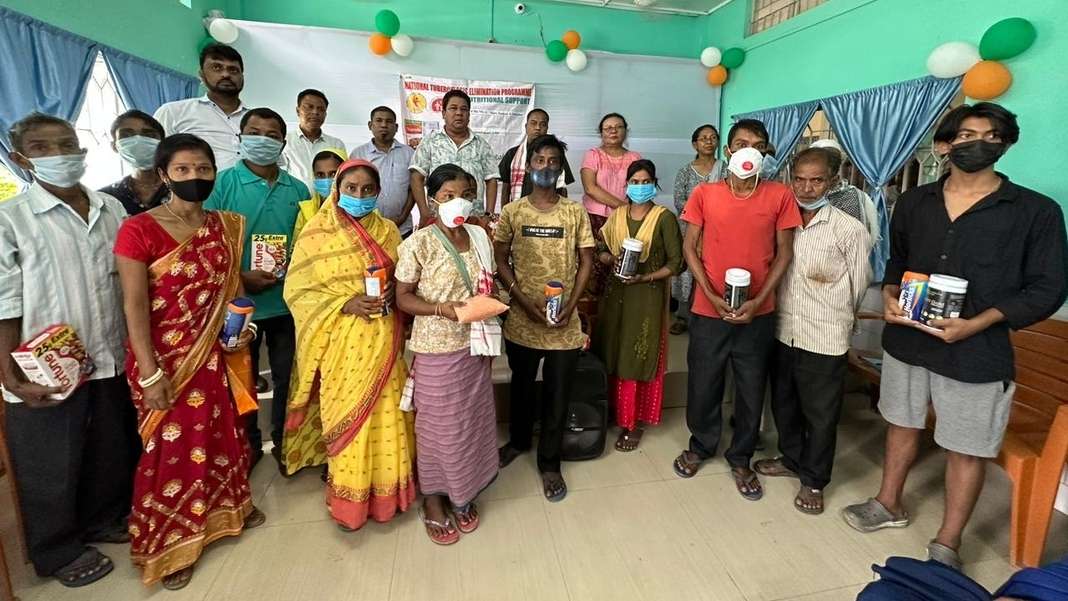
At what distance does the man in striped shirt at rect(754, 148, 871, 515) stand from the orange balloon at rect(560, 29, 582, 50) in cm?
403

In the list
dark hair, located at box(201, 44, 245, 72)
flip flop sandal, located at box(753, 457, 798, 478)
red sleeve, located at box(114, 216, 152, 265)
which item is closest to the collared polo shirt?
red sleeve, located at box(114, 216, 152, 265)

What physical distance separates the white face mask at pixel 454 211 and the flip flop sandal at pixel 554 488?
1.29 m

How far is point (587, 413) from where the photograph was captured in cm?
261

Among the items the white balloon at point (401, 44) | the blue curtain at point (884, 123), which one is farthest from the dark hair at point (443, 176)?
the white balloon at point (401, 44)

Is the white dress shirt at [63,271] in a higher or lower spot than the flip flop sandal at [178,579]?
higher

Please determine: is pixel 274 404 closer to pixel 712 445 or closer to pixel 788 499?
pixel 712 445

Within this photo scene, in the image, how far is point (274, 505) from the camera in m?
2.24

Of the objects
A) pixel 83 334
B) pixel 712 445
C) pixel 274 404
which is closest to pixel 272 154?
pixel 83 334

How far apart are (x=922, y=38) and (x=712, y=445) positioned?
3362mm

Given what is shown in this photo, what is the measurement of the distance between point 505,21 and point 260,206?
14.5 feet

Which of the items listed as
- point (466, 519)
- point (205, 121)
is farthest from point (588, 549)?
point (205, 121)

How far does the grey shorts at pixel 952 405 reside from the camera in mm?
1773

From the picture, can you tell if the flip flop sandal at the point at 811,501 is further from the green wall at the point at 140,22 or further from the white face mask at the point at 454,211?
the green wall at the point at 140,22

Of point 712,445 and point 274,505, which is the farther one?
point 712,445
